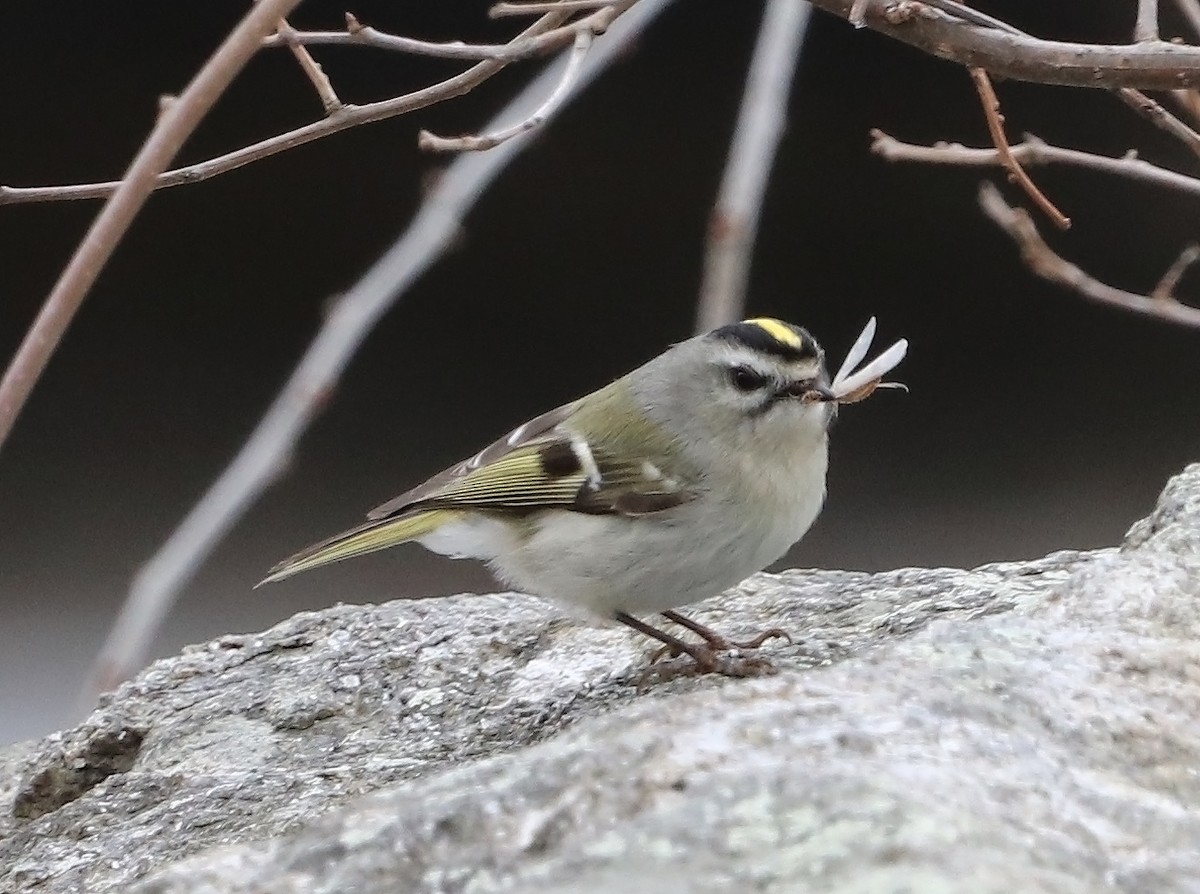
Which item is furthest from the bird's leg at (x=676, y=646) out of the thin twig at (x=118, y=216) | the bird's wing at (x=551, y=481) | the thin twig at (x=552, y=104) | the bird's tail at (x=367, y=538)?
the thin twig at (x=118, y=216)

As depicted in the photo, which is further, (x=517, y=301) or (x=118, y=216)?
(x=517, y=301)

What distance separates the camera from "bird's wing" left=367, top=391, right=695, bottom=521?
61.5 inches

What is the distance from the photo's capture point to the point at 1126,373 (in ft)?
11.0

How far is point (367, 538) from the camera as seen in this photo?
66.8 inches

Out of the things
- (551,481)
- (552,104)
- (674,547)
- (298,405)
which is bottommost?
(674,547)

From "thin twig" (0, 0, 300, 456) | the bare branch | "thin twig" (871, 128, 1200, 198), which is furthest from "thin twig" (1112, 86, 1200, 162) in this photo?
"thin twig" (0, 0, 300, 456)

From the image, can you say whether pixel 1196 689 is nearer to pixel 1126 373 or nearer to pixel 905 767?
pixel 905 767

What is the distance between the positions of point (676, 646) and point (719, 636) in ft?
0.36

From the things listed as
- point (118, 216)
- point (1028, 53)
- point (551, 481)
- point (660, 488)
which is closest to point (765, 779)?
point (118, 216)

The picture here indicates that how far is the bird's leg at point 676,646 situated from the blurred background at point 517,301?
1.66 m

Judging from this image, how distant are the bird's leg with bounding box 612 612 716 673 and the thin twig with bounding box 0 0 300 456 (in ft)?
2.88

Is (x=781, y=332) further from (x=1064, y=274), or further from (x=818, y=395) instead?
(x=1064, y=274)

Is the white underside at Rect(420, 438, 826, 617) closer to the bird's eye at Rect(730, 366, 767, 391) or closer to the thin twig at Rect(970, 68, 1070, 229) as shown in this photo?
the bird's eye at Rect(730, 366, 767, 391)

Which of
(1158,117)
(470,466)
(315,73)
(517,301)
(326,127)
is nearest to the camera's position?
(326,127)
